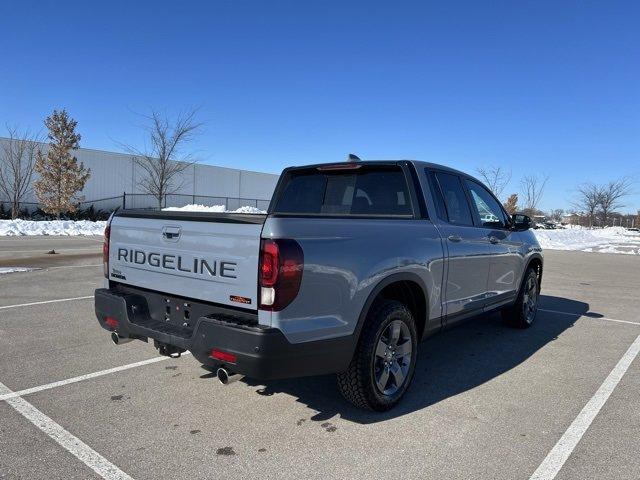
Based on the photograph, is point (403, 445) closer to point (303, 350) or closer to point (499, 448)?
point (499, 448)

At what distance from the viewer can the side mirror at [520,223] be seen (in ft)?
19.1

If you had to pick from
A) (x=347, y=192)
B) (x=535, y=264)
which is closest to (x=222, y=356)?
(x=347, y=192)

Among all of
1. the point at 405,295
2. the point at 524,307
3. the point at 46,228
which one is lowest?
the point at 524,307

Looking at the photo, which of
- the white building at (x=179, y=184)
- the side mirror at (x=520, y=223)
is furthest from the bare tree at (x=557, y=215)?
the side mirror at (x=520, y=223)

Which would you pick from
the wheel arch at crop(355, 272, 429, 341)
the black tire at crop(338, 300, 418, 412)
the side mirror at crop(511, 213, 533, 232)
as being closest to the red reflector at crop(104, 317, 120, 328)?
the black tire at crop(338, 300, 418, 412)

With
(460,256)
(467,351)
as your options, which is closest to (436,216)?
(460,256)

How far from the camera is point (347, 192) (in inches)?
181

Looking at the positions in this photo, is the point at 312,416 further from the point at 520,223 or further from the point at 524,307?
the point at 524,307

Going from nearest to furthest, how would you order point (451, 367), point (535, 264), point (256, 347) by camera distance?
point (256, 347), point (451, 367), point (535, 264)

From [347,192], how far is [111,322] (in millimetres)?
2282

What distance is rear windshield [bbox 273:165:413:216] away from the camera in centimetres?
434

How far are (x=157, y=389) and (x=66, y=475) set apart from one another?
1301mm

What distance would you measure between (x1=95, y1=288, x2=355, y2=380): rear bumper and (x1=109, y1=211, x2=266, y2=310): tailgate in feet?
0.59

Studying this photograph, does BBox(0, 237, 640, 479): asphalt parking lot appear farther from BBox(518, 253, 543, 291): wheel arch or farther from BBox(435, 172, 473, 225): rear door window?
BBox(435, 172, 473, 225): rear door window
